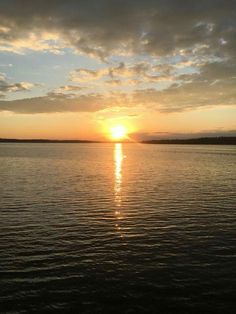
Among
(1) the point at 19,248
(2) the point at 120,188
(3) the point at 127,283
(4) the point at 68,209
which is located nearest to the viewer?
(3) the point at 127,283

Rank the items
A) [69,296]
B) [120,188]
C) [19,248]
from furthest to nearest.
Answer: [120,188] → [19,248] → [69,296]

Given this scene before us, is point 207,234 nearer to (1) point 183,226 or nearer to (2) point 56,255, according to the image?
(1) point 183,226

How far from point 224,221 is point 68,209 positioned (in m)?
16.9

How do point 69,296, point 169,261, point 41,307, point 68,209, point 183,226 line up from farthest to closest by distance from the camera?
point 68,209, point 183,226, point 169,261, point 69,296, point 41,307

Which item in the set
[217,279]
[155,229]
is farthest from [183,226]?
[217,279]

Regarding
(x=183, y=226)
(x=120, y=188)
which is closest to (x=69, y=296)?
(x=183, y=226)

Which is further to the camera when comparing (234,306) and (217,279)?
(217,279)

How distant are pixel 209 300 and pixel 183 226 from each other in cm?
1430

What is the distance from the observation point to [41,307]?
56.4 feet

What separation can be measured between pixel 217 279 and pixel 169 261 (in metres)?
3.66

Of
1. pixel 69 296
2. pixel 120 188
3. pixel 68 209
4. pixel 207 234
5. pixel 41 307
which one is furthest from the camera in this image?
pixel 120 188

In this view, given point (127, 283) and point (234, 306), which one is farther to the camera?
point (127, 283)

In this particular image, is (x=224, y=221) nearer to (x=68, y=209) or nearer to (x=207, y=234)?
(x=207, y=234)

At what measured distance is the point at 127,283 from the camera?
65.9ft
